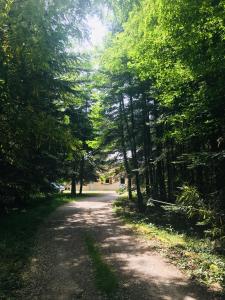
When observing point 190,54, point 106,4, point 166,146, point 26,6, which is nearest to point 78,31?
point 106,4

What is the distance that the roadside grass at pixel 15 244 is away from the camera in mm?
7562

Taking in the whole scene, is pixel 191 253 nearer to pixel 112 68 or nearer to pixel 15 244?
pixel 15 244

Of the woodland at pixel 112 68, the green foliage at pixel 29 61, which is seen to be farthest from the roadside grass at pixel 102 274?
the green foliage at pixel 29 61

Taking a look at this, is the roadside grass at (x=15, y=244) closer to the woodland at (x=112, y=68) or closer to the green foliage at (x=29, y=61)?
the woodland at (x=112, y=68)

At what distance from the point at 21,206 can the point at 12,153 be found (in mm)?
11791

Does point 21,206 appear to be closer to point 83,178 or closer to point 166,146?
→ point 166,146

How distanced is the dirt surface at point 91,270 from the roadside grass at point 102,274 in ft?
0.46

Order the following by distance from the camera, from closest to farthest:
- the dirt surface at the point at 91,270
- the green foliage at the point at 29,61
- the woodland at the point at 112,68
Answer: the green foliage at the point at 29,61 < the woodland at the point at 112,68 < the dirt surface at the point at 91,270

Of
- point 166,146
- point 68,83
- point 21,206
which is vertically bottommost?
point 21,206

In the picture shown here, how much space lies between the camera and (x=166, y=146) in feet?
60.9

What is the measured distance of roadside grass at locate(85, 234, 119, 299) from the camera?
23.2 ft

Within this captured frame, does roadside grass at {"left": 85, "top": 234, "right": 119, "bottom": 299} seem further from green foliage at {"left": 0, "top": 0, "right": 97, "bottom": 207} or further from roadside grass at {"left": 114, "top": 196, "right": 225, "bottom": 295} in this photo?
green foliage at {"left": 0, "top": 0, "right": 97, "bottom": 207}

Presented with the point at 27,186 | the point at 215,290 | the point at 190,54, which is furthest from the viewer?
the point at 27,186

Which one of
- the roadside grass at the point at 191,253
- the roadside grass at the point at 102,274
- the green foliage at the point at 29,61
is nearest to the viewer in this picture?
the green foliage at the point at 29,61
